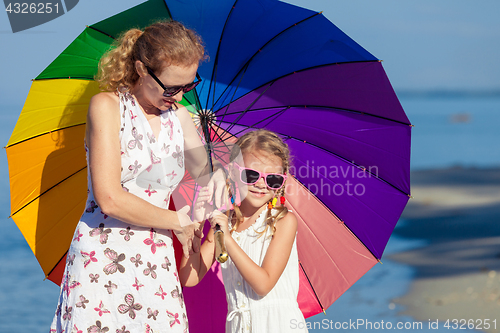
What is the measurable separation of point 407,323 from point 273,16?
274 centimetres

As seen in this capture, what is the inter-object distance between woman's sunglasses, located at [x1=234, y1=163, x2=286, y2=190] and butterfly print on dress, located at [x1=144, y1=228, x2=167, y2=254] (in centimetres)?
57

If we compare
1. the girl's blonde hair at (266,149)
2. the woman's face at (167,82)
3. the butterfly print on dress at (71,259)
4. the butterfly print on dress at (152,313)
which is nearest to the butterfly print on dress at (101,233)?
the butterfly print on dress at (71,259)

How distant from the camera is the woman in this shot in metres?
1.84

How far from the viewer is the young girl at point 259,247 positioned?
2.29m

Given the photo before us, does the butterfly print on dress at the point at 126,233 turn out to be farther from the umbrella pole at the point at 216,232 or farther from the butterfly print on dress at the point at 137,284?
the umbrella pole at the point at 216,232

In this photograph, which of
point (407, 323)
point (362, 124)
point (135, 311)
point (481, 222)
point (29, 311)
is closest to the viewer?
point (135, 311)

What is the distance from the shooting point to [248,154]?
8.04 feet

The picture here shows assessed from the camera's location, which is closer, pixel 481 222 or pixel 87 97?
pixel 87 97

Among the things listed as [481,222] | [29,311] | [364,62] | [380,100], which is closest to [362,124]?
[380,100]

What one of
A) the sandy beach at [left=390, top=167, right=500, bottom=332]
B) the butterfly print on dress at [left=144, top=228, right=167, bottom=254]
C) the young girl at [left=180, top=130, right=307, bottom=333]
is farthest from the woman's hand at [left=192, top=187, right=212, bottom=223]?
the sandy beach at [left=390, top=167, right=500, bottom=332]

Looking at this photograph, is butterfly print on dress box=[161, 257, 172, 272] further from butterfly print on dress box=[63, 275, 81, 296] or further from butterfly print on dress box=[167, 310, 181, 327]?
butterfly print on dress box=[63, 275, 81, 296]

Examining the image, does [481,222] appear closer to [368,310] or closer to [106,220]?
[368,310]

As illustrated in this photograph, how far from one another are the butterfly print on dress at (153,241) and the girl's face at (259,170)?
0.57 metres

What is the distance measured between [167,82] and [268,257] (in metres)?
0.95
